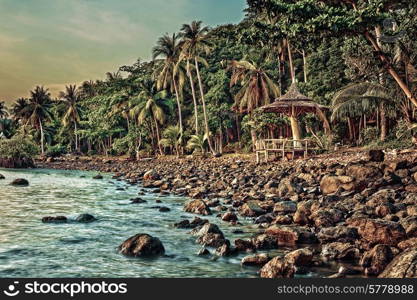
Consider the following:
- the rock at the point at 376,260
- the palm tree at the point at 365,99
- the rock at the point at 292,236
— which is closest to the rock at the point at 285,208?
the rock at the point at 292,236

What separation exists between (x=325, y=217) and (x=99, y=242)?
17.2 ft

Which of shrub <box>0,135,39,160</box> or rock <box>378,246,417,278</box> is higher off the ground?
shrub <box>0,135,39,160</box>

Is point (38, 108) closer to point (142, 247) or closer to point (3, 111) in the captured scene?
point (3, 111)

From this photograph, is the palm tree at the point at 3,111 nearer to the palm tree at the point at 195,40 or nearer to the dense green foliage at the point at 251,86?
the dense green foliage at the point at 251,86

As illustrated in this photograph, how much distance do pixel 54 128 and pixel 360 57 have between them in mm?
61729

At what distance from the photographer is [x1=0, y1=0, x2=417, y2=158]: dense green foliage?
13.1m

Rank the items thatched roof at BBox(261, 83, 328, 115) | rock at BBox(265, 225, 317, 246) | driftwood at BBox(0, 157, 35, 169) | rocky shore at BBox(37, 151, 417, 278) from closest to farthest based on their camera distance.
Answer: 1. rocky shore at BBox(37, 151, 417, 278)
2. rock at BBox(265, 225, 317, 246)
3. thatched roof at BBox(261, 83, 328, 115)
4. driftwood at BBox(0, 157, 35, 169)

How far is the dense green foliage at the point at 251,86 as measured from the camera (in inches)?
517

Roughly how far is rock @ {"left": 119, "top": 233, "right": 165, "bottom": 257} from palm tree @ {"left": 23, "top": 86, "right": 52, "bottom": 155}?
188 ft

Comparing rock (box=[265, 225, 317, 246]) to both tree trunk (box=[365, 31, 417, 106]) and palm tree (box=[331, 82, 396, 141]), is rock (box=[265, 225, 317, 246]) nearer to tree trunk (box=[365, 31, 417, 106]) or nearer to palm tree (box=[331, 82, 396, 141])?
tree trunk (box=[365, 31, 417, 106])

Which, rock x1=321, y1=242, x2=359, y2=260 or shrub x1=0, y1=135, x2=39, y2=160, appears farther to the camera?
shrub x1=0, y1=135, x2=39, y2=160

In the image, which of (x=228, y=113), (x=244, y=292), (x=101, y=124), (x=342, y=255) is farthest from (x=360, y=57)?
(x=101, y=124)

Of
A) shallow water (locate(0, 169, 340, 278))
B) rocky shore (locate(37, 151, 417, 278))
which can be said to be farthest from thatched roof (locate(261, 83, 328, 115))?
shallow water (locate(0, 169, 340, 278))

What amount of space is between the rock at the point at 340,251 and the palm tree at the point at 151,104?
38.7 m
